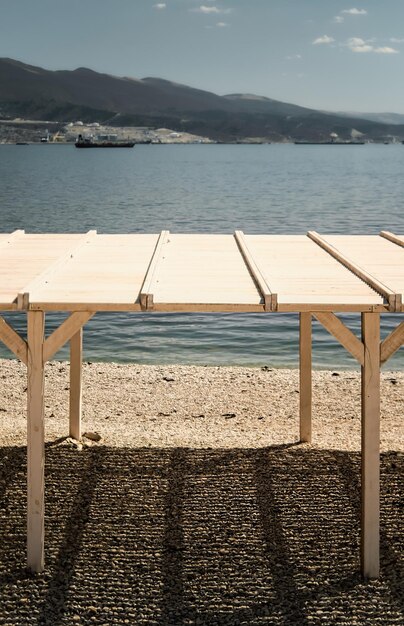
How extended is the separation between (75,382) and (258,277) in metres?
3.63

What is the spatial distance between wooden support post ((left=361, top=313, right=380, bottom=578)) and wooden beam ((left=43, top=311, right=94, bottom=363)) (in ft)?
7.56

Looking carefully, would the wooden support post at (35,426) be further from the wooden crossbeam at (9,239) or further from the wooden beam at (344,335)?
the wooden crossbeam at (9,239)

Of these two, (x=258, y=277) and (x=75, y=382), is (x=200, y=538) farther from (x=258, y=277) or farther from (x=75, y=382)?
(x=75, y=382)

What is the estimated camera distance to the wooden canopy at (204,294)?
6.93 metres

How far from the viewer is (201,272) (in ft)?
27.4

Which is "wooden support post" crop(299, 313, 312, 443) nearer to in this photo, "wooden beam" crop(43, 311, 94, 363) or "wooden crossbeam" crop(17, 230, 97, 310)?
"wooden crossbeam" crop(17, 230, 97, 310)

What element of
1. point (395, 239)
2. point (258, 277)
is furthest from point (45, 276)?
point (395, 239)

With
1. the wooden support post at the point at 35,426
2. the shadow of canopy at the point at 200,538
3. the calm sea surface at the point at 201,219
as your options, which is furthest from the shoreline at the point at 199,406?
the wooden support post at the point at 35,426

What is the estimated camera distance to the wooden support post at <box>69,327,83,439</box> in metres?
10.5

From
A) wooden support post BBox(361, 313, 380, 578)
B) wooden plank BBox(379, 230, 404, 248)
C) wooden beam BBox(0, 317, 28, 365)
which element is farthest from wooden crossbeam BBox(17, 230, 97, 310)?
wooden plank BBox(379, 230, 404, 248)

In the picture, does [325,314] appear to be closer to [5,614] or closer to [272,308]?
[272,308]

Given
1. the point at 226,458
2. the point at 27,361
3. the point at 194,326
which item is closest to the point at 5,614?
the point at 27,361

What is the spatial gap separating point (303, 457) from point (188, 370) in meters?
6.84

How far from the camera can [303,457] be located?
10172 mm
